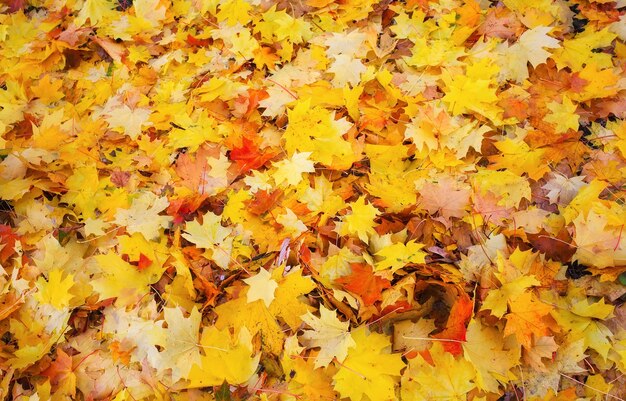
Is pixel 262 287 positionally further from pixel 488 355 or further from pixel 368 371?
pixel 488 355

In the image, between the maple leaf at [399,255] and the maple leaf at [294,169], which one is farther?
the maple leaf at [294,169]

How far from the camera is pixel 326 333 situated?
1.63 meters

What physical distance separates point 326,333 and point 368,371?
0.19m

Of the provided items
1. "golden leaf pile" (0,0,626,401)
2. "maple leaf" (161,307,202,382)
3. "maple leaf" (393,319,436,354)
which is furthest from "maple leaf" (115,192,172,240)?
"maple leaf" (393,319,436,354)

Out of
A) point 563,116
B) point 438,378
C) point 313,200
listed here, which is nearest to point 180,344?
point 313,200

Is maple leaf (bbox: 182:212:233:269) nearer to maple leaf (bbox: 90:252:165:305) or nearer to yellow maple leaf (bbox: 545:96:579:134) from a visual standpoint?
maple leaf (bbox: 90:252:165:305)

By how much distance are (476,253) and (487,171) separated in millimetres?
436

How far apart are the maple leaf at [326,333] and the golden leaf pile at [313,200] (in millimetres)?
11

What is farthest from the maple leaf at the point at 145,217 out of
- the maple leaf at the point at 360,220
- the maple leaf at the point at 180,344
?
the maple leaf at the point at 360,220

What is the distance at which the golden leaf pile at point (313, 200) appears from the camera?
1.61 m

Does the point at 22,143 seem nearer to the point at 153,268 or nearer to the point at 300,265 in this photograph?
the point at 153,268

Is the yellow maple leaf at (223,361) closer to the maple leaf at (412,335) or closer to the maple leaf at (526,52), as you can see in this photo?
the maple leaf at (412,335)

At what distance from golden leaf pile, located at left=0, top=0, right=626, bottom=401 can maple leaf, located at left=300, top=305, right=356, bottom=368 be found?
0.04 feet

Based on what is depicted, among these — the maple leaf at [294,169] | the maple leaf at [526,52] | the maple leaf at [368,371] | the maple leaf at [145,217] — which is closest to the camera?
the maple leaf at [368,371]
